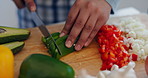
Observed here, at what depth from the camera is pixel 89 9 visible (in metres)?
1.30

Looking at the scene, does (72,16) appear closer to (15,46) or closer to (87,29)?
(87,29)

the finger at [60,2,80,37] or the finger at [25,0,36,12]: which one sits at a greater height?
the finger at [25,0,36,12]

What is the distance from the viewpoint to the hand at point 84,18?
130cm

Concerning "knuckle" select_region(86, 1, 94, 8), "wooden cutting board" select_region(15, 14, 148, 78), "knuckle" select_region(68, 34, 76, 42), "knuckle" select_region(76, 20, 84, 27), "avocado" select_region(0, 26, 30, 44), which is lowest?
"wooden cutting board" select_region(15, 14, 148, 78)

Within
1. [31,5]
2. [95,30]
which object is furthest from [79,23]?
[31,5]

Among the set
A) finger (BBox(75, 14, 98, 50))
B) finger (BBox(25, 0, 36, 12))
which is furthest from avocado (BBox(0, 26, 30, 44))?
finger (BBox(75, 14, 98, 50))

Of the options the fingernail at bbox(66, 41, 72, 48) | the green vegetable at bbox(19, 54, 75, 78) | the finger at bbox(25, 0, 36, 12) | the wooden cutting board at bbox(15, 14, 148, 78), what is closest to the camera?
the green vegetable at bbox(19, 54, 75, 78)

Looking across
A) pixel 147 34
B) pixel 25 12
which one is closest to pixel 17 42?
pixel 25 12

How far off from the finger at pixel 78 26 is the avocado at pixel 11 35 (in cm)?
32

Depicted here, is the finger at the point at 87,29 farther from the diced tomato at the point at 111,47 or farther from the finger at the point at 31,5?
the finger at the point at 31,5

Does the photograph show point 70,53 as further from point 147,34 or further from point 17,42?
point 147,34

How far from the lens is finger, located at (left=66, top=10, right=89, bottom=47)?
1296mm

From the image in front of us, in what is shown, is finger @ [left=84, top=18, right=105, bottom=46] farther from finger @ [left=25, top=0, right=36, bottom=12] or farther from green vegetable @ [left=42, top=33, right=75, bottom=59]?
finger @ [left=25, top=0, right=36, bottom=12]

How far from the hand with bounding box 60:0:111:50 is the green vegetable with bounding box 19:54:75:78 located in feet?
1.16
